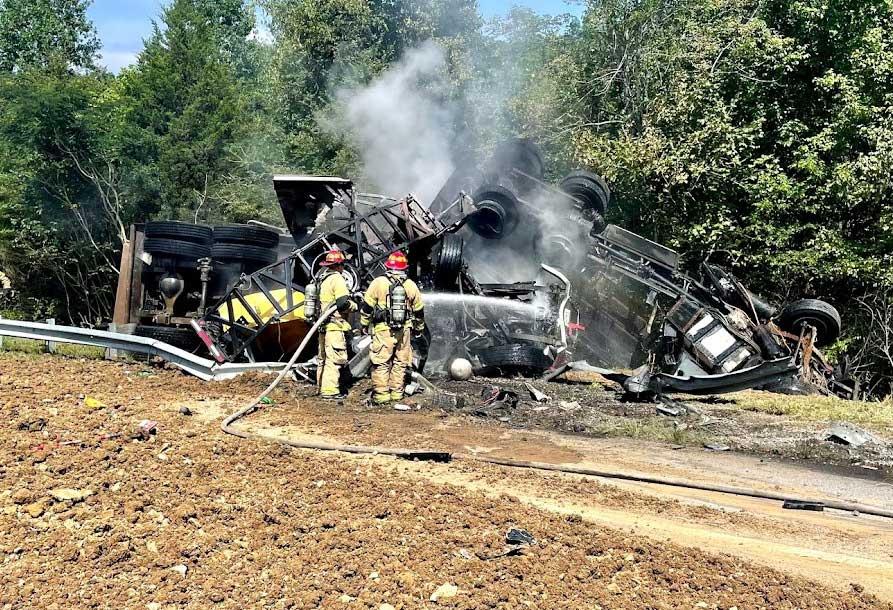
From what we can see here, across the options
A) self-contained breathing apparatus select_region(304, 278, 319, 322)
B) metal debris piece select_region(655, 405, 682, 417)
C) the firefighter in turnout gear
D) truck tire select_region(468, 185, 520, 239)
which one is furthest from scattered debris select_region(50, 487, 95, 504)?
truck tire select_region(468, 185, 520, 239)

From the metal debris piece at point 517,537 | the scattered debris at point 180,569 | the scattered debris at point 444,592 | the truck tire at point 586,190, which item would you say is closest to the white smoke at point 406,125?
the truck tire at point 586,190

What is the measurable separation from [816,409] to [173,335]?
25.7 feet

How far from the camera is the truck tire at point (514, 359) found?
10.0 meters

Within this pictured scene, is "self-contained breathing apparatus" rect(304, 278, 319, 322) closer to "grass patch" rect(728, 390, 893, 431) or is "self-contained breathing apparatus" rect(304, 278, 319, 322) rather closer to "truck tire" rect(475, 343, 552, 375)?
"truck tire" rect(475, 343, 552, 375)

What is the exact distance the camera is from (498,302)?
35.7 feet

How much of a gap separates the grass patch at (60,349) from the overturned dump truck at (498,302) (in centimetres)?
81

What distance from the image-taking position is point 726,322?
10.1 metres

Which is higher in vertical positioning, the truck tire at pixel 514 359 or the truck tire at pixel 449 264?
the truck tire at pixel 449 264

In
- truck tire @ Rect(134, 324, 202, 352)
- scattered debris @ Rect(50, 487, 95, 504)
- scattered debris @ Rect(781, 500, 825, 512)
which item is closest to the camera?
scattered debris @ Rect(50, 487, 95, 504)

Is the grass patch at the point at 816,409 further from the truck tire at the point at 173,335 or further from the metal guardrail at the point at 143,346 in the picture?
the truck tire at the point at 173,335

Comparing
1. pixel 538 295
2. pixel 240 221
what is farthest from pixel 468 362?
pixel 240 221

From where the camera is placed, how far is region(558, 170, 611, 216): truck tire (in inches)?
551

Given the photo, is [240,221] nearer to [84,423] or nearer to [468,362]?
[468,362]

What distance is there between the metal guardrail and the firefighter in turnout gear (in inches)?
55.9
